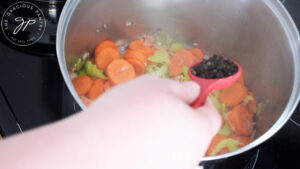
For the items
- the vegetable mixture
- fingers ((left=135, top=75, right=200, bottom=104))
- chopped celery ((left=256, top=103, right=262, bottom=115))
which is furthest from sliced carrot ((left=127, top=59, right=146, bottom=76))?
fingers ((left=135, top=75, right=200, bottom=104))

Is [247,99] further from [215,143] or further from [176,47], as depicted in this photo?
[176,47]

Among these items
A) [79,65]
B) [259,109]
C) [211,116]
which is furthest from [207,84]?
[79,65]

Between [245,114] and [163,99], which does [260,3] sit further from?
[163,99]

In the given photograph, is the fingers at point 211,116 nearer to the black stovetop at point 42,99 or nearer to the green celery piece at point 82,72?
the black stovetop at point 42,99

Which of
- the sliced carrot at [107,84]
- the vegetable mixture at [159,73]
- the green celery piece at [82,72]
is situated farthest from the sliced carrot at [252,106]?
the green celery piece at [82,72]

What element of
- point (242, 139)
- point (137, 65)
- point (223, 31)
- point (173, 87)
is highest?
point (173, 87)

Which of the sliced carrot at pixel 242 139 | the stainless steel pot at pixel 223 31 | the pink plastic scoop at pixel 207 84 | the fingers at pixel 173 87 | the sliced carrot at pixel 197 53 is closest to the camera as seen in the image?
the fingers at pixel 173 87

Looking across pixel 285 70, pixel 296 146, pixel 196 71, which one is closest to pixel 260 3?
pixel 285 70

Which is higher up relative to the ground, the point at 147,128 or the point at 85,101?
the point at 147,128
